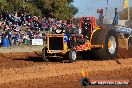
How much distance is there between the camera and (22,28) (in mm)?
26062

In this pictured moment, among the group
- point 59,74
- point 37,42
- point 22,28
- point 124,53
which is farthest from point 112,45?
point 22,28

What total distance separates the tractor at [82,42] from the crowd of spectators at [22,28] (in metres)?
5.76

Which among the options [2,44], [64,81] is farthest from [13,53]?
[64,81]

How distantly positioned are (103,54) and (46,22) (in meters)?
13.4

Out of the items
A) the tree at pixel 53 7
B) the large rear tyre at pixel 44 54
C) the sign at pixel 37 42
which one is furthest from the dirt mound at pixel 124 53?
the tree at pixel 53 7

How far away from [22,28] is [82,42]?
11180 millimetres

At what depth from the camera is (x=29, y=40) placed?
80.4ft

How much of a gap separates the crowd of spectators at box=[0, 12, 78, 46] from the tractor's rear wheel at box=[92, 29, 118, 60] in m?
5.30

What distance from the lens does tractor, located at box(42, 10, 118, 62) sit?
15.4 m

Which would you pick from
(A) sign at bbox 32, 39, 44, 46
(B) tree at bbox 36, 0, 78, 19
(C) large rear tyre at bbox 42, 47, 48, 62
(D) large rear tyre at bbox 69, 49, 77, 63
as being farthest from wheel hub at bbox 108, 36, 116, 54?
(B) tree at bbox 36, 0, 78, 19

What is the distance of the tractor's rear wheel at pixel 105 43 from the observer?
15.8m

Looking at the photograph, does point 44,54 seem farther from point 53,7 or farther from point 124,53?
point 53,7

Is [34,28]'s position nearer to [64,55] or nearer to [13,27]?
[13,27]

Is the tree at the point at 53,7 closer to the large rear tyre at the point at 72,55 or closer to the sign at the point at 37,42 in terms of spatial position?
the sign at the point at 37,42
